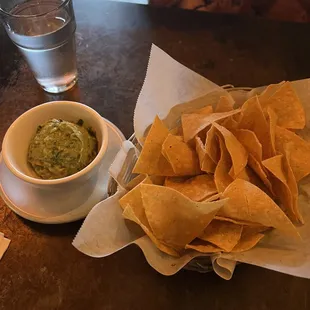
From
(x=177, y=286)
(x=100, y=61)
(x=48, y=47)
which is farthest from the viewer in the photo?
(x=100, y=61)

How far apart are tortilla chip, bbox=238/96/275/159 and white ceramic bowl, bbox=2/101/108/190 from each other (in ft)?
0.74

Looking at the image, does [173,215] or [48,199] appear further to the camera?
[48,199]

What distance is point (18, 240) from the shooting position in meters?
0.82

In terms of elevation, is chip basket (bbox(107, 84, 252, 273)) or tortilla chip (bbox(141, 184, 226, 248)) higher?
tortilla chip (bbox(141, 184, 226, 248))

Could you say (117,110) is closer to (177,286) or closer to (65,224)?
(65,224)

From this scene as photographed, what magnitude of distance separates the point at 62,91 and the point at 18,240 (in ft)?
1.16

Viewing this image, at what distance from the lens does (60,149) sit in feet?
2.75

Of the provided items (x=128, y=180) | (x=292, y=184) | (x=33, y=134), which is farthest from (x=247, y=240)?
(x=33, y=134)

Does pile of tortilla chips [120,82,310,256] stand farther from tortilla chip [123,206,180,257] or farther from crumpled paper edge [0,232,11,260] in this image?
crumpled paper edge [0,232,11,260]

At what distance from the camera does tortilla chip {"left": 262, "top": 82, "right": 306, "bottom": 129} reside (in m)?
0.79

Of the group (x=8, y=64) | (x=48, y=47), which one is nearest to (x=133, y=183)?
(x=48, y=47)

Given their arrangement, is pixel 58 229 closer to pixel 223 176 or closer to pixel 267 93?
pixel 223 176

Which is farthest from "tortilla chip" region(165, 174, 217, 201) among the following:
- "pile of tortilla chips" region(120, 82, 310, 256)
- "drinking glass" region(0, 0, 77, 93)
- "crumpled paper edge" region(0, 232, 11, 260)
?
"drinking glass" region(0, 0, 77, 93)

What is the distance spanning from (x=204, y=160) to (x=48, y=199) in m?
0.28
